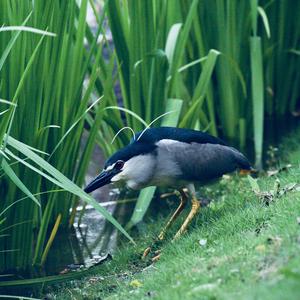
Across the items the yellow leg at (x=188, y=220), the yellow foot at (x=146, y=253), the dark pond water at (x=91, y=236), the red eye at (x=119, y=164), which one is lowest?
the dark pond water at (x=91, y=236)

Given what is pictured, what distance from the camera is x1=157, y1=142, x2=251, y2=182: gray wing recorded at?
16.9 ft

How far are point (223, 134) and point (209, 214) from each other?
2.27m

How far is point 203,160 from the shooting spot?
5234 mm

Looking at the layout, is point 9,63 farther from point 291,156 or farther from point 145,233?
point 291,156

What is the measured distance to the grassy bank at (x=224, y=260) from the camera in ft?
11.8

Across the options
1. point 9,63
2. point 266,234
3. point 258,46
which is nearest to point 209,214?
point 266,234

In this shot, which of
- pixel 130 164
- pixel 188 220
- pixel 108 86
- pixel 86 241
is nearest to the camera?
pixel 130 164

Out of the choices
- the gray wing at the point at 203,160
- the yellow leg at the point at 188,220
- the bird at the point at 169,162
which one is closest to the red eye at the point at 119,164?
the bird at the point at 169,162

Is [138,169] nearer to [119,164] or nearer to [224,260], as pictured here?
[119,164]

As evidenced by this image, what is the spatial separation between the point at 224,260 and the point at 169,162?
3.81ft

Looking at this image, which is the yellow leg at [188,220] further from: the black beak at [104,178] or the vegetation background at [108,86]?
the vegetation background at [108,86]

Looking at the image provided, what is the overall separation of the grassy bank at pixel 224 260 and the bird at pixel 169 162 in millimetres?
218

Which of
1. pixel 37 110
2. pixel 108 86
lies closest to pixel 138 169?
pixel 37 110

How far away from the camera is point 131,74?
6238 mm
